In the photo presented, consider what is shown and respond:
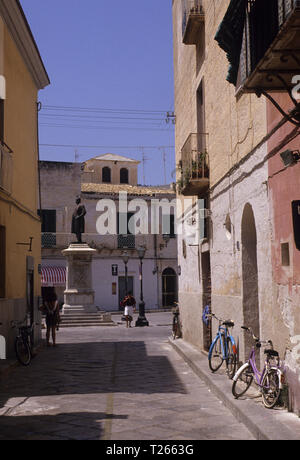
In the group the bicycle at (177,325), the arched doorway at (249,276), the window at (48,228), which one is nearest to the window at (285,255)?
the arched doorway at (249,276)

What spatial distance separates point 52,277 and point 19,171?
24.4 m

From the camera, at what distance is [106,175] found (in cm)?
5106

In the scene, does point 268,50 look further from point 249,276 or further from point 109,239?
point 109,239

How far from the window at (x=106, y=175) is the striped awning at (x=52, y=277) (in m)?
13.7

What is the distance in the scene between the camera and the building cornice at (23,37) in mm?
12719

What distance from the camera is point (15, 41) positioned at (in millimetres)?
13906

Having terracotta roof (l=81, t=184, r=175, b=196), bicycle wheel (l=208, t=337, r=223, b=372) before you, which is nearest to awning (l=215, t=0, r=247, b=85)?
bicycle wheel (l=208, t=337, r=223, b=372)

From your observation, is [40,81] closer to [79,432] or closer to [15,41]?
[15,41]

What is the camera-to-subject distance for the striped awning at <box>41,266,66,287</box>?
3784 centimetres

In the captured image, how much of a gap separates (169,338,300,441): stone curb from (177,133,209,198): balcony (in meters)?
4.41

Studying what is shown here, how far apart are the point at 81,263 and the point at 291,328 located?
18702 millimetres
